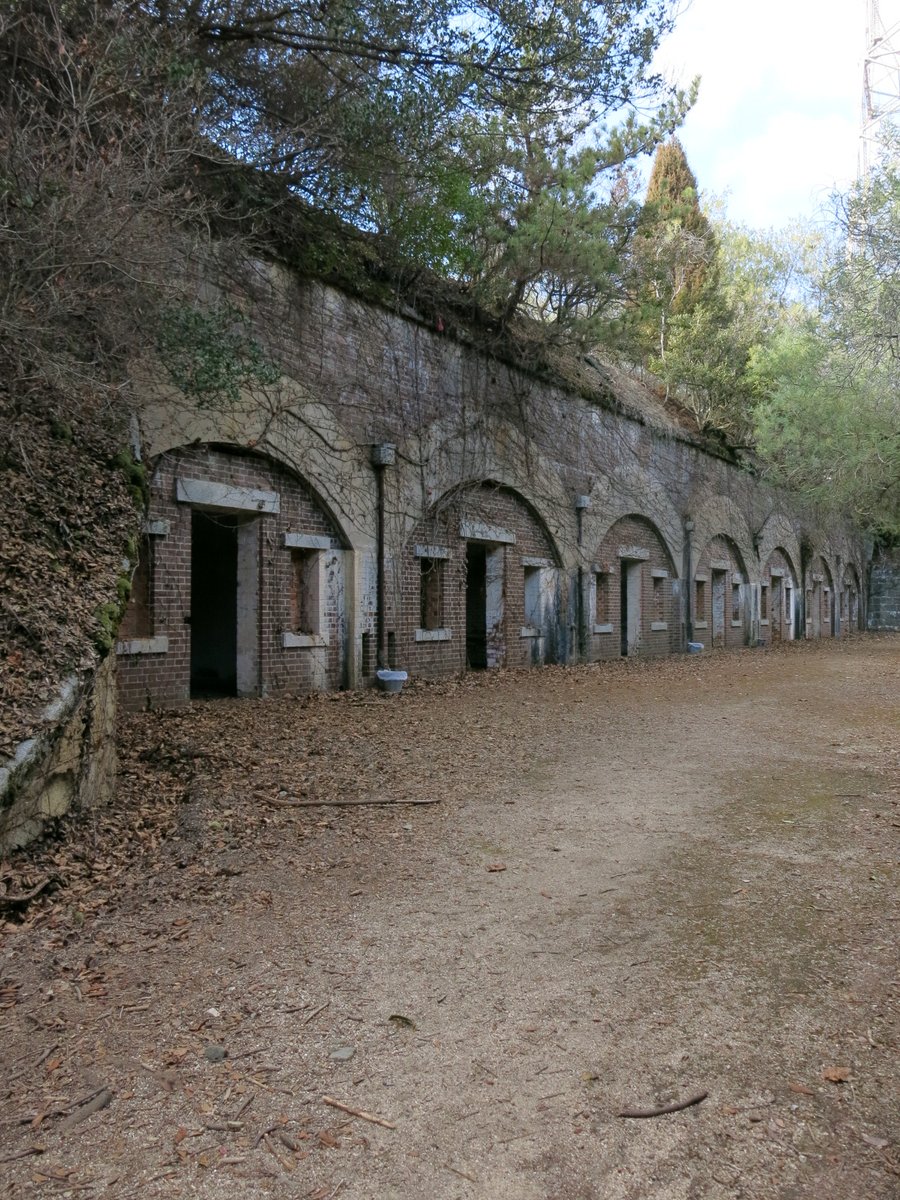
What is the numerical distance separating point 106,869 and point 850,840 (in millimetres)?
3943

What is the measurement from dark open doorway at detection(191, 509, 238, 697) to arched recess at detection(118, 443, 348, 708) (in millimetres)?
18

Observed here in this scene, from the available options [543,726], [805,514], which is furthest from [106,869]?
[805,514]

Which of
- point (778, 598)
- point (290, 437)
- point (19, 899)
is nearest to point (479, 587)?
point (290, 437)

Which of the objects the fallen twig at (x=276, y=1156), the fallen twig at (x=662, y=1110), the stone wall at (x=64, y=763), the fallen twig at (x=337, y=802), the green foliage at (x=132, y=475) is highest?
the green foliage at (x=132, y=475)

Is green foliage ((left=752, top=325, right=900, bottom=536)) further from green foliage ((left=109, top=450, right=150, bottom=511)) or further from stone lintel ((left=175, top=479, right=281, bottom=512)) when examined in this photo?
green foliage ((left=109, top=450, right=150, bottom=511))

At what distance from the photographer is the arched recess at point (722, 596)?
22.7m

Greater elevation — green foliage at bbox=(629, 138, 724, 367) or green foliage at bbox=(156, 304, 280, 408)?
green foliage at bbox=(629, 138, 724, 367)

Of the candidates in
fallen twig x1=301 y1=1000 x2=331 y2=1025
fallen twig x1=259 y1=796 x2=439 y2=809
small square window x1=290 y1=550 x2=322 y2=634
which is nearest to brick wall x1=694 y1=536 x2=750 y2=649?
small square window x1=290 y1=550 x2=322 y2=634

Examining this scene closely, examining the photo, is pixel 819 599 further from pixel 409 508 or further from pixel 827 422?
pixel 409 508

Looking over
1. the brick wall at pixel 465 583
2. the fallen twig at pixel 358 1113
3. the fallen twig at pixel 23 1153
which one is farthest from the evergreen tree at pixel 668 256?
the fallen twig at pixel 23 1153

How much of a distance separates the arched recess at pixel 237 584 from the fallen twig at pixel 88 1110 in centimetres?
637

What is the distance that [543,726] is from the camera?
8906 millimetres

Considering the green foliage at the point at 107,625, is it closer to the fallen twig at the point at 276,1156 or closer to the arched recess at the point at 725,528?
the fallen twig at the point at 276,1156

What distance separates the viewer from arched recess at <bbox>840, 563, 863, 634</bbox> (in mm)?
35938
